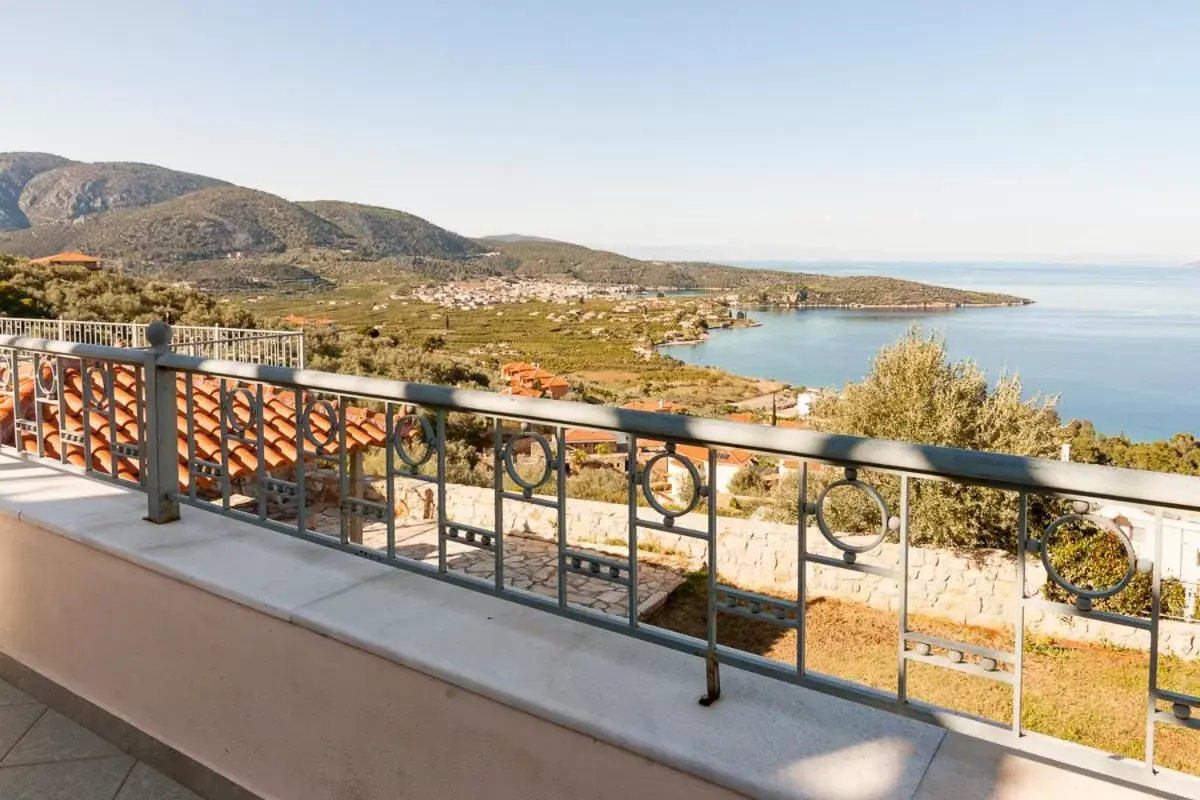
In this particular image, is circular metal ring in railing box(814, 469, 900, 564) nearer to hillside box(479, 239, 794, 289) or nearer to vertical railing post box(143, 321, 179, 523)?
vertical railing post box(143, 321, 179, 523)

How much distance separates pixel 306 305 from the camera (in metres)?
42.4

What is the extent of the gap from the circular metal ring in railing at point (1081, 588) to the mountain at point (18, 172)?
83707mm

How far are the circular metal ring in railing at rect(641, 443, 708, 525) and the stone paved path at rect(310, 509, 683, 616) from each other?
521 cm

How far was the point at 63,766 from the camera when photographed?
228 centimetres

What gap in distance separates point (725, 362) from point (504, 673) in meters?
55.2

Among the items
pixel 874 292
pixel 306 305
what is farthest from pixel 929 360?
pixel 874 292

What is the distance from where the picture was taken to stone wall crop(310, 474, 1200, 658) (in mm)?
7793

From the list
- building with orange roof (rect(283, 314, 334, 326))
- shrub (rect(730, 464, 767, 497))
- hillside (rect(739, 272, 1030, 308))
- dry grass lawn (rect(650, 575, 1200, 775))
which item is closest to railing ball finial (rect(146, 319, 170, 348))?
dry grass lawn (rect(650, 575, 1200, 775))

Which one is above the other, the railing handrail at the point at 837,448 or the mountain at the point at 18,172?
the mountain at the point at 18,172

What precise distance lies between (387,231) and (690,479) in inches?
2599

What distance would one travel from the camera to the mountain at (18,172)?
68250mm

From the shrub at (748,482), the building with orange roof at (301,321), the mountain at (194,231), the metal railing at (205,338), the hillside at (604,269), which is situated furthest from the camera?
the hillside at (604,269)

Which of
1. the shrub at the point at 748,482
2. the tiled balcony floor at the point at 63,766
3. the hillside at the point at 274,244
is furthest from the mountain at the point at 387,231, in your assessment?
the tiled balcony floor at the point at 63,766

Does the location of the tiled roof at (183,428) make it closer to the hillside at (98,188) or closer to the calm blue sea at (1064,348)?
the calm blue sea at (1064,348)
